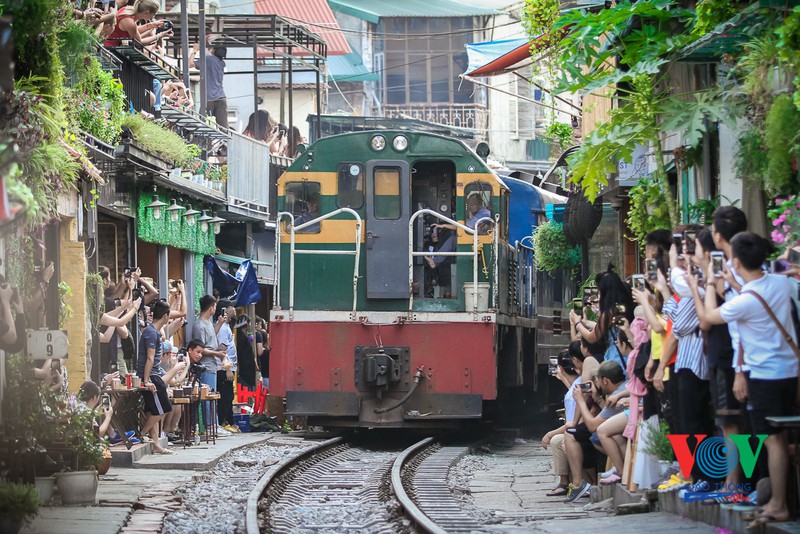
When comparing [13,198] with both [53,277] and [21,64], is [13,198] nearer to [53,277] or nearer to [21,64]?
[21,64]

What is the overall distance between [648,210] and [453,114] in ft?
93.7

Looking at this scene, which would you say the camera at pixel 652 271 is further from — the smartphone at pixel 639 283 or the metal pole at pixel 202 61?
the metal pole at pixel 202 61

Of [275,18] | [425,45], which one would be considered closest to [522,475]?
[275,18]

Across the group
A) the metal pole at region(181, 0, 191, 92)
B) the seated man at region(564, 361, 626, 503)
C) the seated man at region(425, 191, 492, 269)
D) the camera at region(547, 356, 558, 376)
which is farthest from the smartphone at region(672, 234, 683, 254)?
the metal pole at region(181, 0, 191, 92)

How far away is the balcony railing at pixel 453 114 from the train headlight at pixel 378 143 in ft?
79.1

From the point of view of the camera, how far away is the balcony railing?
41594mm

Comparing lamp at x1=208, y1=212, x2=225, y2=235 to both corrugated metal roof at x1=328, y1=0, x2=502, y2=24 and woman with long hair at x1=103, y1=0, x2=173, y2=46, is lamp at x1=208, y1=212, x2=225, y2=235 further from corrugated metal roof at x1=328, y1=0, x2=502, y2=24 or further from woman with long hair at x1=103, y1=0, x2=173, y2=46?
corrugated metal roof at x1=328, y1=0, x2=502, y2=24

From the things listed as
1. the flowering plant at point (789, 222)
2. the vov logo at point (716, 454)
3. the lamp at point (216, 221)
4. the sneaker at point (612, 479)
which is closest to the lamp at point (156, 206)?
the lamp at point (216, 221)

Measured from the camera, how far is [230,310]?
68.7ft

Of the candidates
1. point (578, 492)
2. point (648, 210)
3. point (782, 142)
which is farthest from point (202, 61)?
point (782, 142)

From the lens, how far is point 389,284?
16344 millimetres

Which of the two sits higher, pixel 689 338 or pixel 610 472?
pixel 689 338

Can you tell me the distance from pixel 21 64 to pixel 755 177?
6.32 m

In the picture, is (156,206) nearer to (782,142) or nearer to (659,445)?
(659,445)
